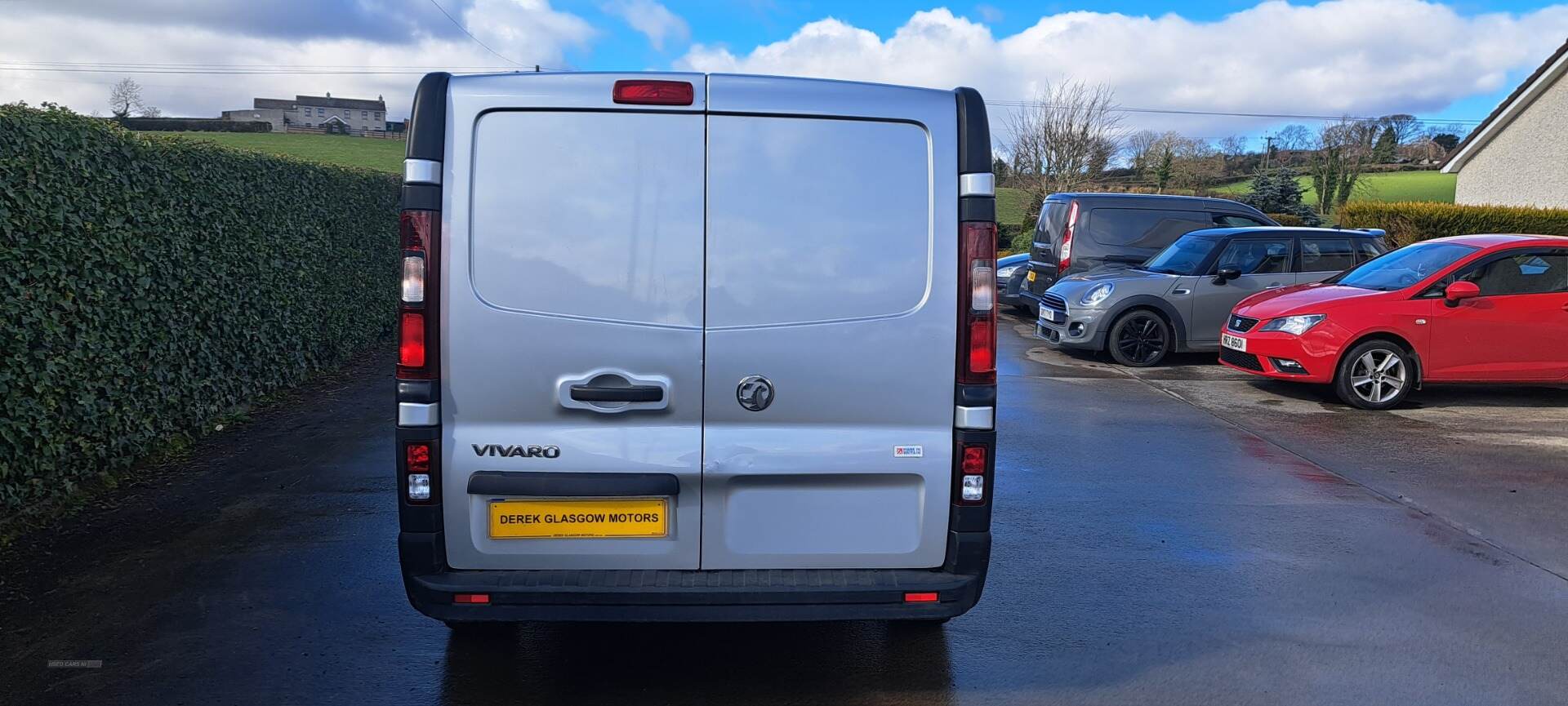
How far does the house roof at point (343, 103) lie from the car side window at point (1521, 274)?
244 ft

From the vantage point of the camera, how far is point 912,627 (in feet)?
14.7

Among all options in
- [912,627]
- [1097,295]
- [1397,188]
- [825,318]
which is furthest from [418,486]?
[1397,188]

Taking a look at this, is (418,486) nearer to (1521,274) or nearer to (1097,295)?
(1521,274)

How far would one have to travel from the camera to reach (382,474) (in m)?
6.83

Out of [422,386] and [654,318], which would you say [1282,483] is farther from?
[422,386]

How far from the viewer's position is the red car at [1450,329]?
9.35 m

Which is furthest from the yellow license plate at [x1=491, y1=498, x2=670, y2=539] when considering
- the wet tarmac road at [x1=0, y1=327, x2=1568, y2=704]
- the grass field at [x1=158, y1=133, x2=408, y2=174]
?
the grass field at [x1=158, y1=133, x2=408, y2=174]

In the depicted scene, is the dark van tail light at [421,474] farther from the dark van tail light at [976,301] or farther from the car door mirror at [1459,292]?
the car door mirror at [1459,292]

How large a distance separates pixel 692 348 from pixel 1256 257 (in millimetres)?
10770

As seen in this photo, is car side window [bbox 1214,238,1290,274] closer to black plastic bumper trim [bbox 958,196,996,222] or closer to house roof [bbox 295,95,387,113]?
black plastic bumper trim [bbox 958,196,996,222]

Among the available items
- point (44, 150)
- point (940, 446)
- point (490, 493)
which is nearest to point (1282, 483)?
point (940, 446)

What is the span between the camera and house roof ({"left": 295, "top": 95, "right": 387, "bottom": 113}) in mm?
76500

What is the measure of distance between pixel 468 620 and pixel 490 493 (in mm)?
422

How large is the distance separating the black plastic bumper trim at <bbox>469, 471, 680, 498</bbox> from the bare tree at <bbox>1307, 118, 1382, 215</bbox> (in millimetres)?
45330
